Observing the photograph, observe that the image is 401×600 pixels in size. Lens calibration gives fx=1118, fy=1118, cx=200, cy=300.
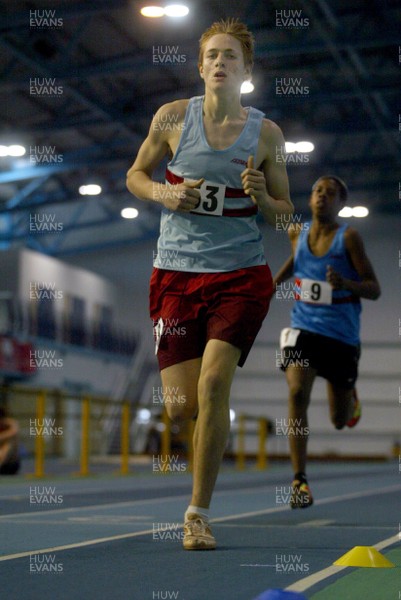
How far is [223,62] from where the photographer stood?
14.4 ft

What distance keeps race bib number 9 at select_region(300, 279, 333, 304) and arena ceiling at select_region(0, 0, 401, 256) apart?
11111 millimetres

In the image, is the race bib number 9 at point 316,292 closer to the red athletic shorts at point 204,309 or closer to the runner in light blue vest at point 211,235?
the runner in light blue vest at point 211,235

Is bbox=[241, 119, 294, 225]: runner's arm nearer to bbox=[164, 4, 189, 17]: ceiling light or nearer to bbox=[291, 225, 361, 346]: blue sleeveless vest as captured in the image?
bbox=[291, 225, 361, 346]: blue sleeveless vest

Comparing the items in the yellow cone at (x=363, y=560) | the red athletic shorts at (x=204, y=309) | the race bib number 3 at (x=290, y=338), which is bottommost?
the yellow cone at (x=363, y=560)

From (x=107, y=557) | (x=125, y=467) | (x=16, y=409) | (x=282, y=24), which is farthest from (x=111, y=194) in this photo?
(x=107, y=557)

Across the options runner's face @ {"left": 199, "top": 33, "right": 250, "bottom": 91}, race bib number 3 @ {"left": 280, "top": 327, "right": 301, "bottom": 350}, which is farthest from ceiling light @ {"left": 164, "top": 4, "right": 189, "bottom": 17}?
runner's face @ {"left": 199, "top": 33, "right": 250, "bottom": 91}

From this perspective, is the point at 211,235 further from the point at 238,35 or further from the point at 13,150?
the point at 13,150

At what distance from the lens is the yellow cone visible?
357 cm

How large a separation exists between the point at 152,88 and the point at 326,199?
1815 cm

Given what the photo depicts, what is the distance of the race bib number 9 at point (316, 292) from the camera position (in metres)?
6.70

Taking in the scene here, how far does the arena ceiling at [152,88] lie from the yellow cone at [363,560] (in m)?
14.3

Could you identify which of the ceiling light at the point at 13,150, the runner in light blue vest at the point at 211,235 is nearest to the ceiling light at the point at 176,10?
the ceiling light at the point at 13,150

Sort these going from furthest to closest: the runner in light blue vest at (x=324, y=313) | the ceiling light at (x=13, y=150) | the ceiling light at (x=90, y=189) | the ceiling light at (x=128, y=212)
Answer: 1. the ceiling light at (x=128, y=212)
2. the ceiling light at (x=90, y=189)
3. the ceiling light at (x=13, y=150)
4. the runner in light blue vest at (x=324, y=313)

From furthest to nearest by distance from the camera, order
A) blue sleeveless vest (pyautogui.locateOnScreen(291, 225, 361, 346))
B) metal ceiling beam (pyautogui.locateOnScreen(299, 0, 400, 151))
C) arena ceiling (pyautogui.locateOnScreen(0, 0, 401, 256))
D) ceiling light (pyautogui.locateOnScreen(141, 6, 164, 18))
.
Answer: arena ceiling (pyautogui.locateOnScreen(0, 0, 401, 256)), metal ceiling beam (pyautogui.locateOnScreen(299, 0, 400, 151)), ceiling light (pyautogui.locateOnScreen(141, 6, 164, 18)), blue sleeveless vest (pyautogui.locateOnScreen(291, 225, 361, 346))
